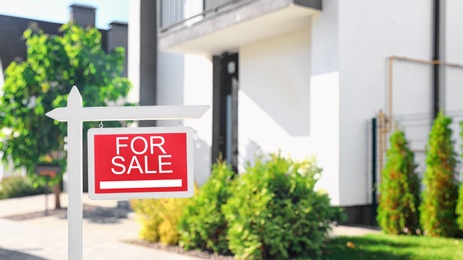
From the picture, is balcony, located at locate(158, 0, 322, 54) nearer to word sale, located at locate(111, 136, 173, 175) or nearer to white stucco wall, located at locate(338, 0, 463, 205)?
white stucco wall, located at locate(338, 0, 463, 205)

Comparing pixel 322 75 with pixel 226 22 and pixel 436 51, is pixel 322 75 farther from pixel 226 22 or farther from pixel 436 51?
pixel 436 51

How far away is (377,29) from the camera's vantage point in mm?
9484

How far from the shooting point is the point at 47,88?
1304 cm

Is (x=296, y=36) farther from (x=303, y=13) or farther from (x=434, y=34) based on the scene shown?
(x=434, y=34)

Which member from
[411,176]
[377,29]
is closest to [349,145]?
[411,176]

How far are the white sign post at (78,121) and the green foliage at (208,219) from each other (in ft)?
14.7

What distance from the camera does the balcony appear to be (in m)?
9.24

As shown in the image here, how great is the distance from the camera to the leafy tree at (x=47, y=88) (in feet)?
41.6

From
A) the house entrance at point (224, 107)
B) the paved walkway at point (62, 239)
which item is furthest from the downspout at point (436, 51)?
the paved walkway at point (62, 239)

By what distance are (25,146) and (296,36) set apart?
264 inches

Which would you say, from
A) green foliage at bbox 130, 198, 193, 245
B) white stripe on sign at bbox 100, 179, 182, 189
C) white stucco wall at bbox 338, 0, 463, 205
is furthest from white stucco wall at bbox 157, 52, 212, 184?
white stripe on sign at bbox 100, 179, 182, 189

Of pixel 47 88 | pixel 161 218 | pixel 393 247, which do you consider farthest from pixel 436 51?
pixel 47 88

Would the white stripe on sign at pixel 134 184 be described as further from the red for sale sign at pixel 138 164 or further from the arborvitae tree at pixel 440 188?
the arborvitae tree at pixel 440 188

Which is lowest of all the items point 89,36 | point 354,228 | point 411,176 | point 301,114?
point 354,228
